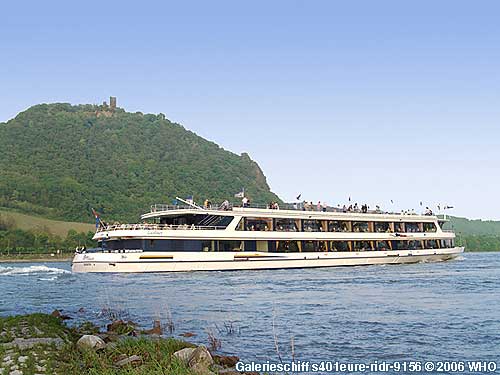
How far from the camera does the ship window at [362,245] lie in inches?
1992

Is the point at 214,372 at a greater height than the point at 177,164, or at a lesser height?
lesser

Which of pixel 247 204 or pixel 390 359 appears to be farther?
pixel 247 204

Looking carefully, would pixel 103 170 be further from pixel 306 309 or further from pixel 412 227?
→ pixel 306 309

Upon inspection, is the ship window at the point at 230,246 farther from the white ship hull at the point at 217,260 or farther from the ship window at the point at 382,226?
the ship window at the point at 382,226

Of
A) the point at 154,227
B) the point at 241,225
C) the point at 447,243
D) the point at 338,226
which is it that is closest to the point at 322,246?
the point at 338,226

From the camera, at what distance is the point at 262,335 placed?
16172mm

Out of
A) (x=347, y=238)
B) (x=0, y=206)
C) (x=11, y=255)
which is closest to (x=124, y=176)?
(x=0, y=206)

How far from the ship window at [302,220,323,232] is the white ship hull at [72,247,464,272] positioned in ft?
6.56

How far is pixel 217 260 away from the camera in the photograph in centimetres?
4175

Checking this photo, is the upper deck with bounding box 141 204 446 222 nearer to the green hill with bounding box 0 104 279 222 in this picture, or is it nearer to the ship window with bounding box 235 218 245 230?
the ship window with bounding box 235 218 245 230

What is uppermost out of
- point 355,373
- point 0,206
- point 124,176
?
point 124,176

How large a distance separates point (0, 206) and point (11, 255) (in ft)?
120

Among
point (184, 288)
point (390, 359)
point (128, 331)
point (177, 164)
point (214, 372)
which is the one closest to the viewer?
point (214, 372)

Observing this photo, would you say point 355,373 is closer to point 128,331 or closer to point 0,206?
point 128,331
